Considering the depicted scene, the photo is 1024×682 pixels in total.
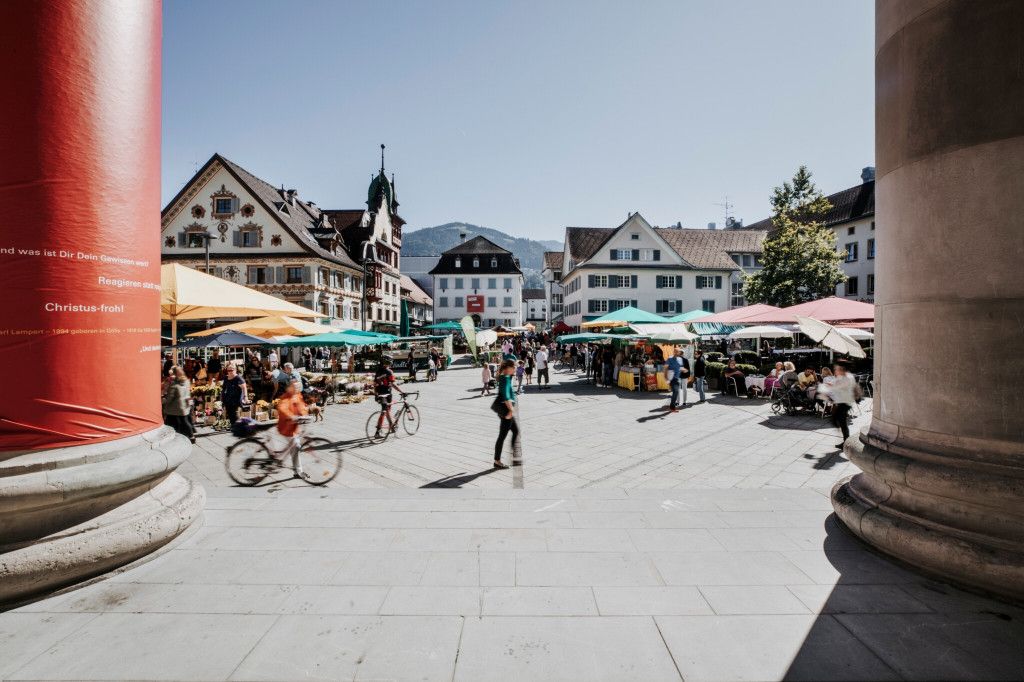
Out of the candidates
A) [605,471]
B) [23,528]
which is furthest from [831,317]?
[23,528]

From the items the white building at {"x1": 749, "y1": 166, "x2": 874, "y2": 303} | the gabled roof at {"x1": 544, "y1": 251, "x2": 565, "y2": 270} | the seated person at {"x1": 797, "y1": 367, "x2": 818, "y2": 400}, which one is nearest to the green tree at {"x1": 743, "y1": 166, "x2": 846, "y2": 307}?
the white building at {"x1": 749, "y1": 166, "x2": 874, "y2": 303}

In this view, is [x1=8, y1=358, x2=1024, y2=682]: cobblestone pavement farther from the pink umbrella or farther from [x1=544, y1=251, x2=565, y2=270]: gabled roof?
[x1=544, y1=251, x2=565, y2=270]: gabled roof

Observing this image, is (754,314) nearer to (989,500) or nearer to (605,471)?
(605,471)

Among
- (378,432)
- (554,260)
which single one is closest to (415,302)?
(554,260)

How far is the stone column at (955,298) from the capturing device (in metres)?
3.54

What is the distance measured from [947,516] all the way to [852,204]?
55767 millimetres

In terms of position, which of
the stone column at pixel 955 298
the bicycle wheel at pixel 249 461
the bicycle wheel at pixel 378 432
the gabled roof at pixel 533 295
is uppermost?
the gabled roof at pixel 533 295

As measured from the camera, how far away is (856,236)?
46781mm

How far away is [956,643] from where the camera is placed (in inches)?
120

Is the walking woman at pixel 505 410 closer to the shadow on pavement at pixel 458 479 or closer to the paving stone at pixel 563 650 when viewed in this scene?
the shadow on pavement at pixel 458 479

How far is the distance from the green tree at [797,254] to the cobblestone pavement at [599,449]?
21579mm

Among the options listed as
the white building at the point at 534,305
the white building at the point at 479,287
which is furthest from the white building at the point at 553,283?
the white building at the point at 534,305

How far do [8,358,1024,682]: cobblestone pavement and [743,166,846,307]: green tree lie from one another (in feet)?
105

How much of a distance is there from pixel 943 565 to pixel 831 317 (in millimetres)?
12627
